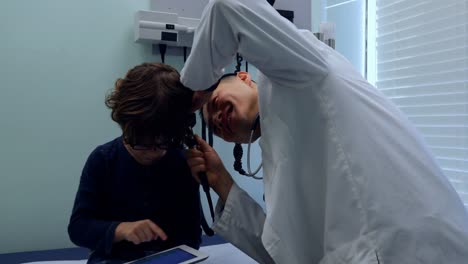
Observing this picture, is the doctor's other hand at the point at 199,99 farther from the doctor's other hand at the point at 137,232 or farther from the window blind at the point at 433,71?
the window blind at the point at 433,71

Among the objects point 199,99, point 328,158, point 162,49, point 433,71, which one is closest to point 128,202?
point 199,99

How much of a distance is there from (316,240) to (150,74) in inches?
23.0

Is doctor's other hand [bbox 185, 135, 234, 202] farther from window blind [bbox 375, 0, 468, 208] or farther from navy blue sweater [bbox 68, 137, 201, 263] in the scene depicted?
window blind [bbox 375, 0, 468, 208]

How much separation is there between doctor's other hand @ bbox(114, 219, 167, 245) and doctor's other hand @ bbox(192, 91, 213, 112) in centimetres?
33

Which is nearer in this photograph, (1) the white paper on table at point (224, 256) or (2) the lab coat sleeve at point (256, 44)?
(2) the lab coat sleeve at point (256, 44)

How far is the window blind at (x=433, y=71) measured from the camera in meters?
1.65

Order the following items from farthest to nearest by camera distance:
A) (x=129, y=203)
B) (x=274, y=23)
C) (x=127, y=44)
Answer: (x=127, y=44), (x=129, y=203), (x=274, y=23)

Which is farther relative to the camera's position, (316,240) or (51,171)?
(51,171)

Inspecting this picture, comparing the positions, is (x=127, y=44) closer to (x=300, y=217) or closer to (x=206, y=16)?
(x=206, y=16)

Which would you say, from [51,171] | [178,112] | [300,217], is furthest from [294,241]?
[51,171]

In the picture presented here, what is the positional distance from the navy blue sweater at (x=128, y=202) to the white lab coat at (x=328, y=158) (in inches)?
17.6

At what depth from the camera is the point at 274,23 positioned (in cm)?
72

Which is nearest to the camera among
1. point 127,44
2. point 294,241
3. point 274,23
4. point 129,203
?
point 274,23

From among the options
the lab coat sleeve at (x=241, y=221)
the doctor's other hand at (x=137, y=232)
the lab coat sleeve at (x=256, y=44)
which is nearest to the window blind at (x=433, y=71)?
the lab coat sleeve at (x=241, y=221)
